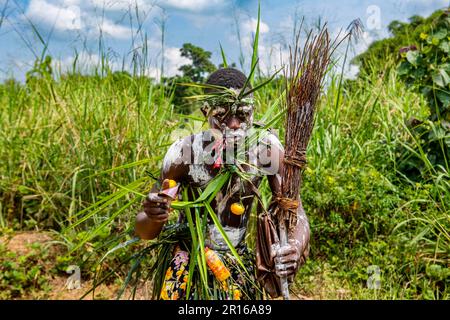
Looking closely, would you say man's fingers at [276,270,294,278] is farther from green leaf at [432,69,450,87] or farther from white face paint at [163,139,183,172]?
green leaf at [432,69,450,87]

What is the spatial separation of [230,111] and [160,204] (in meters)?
0.45

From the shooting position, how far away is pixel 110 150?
13.3 feet

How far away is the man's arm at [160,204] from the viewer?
1.83m

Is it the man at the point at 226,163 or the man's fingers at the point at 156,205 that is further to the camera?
the man at the point at 226,163

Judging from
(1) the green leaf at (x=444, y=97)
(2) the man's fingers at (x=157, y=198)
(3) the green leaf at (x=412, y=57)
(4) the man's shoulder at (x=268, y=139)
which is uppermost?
(3) the green leaf at (x=412, y=57)

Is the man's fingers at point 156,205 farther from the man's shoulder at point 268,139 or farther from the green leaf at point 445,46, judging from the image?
the green leaf at point 445,46

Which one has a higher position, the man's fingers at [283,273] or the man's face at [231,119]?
the man's face at [231,119]

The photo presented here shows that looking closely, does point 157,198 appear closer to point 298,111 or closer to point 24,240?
point 298,111

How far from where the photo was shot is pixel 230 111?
1938 mm

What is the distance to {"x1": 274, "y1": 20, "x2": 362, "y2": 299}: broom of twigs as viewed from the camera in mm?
1851

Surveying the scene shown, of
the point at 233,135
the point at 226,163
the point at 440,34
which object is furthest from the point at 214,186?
the point at 440,34

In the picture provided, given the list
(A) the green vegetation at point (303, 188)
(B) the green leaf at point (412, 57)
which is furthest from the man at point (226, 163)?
(B) the green leaf at point (412, 57)
